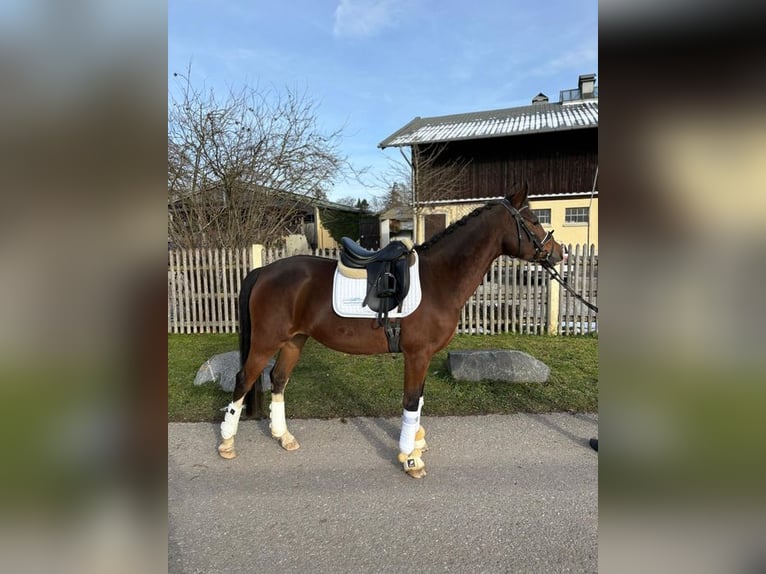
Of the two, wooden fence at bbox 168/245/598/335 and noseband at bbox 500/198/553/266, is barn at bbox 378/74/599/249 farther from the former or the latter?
noseband at bbox 500/198/553/266

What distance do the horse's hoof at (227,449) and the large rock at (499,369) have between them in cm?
277

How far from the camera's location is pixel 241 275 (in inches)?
327

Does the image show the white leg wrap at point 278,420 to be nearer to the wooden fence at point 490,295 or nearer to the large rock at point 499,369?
the large rock at point 499,369

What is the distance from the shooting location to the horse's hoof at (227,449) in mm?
3361

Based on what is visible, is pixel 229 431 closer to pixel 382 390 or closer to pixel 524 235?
pixel 382 390

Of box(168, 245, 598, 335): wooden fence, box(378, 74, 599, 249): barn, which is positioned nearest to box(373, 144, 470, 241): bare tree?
box(378, 74, 599, 249): barn

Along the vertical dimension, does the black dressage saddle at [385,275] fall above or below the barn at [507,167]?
below

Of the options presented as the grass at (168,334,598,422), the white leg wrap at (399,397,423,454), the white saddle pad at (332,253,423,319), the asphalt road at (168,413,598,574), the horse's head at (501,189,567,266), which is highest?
the horse's head at (501,189,567,266)

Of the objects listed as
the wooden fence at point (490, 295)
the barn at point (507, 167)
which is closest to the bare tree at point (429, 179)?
the barn at point (507, 167)

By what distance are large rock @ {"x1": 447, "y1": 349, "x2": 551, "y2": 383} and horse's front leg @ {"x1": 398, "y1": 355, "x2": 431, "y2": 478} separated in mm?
1996

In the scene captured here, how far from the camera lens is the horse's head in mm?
3242
